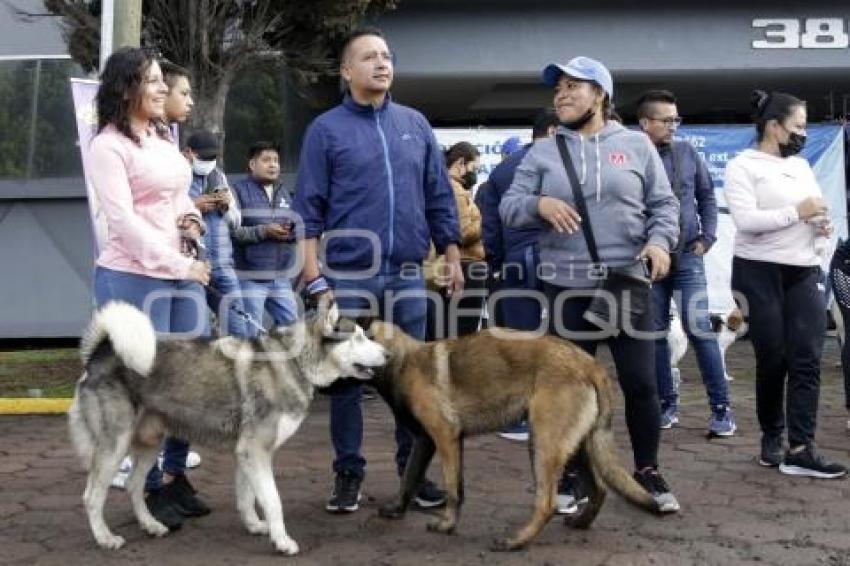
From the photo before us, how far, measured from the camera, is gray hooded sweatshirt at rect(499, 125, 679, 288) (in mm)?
4617

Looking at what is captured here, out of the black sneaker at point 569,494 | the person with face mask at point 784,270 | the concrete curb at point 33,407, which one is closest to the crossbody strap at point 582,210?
the black sneaker at point 569,494

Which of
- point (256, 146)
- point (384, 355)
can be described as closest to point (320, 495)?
point (384, 355)

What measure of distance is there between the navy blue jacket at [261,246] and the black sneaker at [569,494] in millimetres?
3158

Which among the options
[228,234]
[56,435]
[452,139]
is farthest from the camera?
[452,139]

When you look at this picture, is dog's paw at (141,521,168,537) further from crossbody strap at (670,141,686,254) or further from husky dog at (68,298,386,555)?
crossbody strap at (670,141,686,254)

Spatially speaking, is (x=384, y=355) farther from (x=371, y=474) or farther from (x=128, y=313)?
(x=371, y=474)

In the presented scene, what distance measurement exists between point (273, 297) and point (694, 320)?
9.47 ft

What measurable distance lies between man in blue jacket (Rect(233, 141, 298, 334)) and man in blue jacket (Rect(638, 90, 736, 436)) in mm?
2540

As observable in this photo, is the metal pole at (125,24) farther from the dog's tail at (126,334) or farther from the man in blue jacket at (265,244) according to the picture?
the dog's tail at (126,334)

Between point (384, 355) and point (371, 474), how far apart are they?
1.47 metres

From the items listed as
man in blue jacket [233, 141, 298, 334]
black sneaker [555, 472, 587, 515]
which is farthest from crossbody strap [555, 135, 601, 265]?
man in blue jacket [233, 141, 298, 334]

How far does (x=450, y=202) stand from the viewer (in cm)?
513

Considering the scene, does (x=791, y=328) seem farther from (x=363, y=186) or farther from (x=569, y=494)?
(x=363, y=186)

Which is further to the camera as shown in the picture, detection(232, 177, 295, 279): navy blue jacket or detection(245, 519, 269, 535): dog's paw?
detection(232, 177, 295, 279): navy blue jacket
